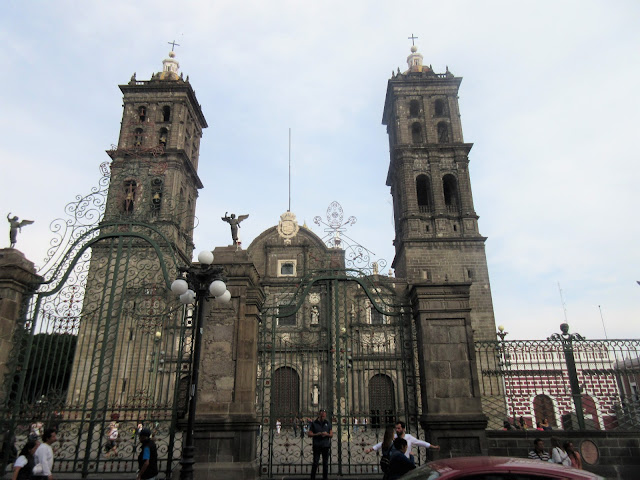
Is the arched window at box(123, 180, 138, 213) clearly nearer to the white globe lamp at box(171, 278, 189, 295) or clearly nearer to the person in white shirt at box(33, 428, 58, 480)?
the white globe lamp at box(171, 278, 189, 295)

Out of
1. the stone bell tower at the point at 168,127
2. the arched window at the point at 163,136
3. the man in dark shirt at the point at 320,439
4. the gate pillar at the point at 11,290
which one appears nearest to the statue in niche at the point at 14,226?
the gate pillar at the point at 11,290

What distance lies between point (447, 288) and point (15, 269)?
29.5 ft

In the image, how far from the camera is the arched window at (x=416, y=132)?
30469mm

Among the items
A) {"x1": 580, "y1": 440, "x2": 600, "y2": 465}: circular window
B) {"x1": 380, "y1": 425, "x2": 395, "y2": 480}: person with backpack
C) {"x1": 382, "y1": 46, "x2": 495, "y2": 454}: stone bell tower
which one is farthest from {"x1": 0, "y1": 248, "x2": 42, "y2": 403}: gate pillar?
{"x1": 382, "y1": 46, "x2": 495, "y2": 454}: stone bell tower

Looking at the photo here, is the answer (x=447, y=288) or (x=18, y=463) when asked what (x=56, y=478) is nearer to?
(x=18, y=463)

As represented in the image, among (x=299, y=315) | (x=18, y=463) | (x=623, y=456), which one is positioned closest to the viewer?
(x=18, y=463)

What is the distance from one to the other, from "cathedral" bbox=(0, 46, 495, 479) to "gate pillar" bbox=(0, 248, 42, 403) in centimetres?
37

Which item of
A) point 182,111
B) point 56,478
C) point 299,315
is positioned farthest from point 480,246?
point 56,478

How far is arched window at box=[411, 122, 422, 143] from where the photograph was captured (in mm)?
30469

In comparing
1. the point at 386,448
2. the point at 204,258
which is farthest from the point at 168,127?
the point at 386,448

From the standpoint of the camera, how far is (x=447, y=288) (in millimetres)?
9352

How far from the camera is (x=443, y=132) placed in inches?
1214

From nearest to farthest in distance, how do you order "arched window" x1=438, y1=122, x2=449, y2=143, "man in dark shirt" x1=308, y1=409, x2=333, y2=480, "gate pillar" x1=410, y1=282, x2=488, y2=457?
"man in dark shirt" x1=308, y1=409, x2=333, y2=480
"gate pillar" x1=410, y1=282, x2=488, y2=457
"arched window" x1=438, y1=122, x2=449, y2=143

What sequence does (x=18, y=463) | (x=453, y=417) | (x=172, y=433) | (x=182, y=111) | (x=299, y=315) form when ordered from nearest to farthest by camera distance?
(x=18, y=463), (x=172, y=433), (x=453, y=417), (x=299, y=315), (x=182, y=111)
